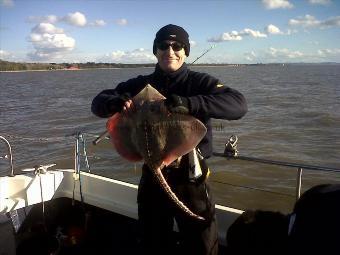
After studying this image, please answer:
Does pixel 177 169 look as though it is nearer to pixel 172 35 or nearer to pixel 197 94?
pixel 197 94

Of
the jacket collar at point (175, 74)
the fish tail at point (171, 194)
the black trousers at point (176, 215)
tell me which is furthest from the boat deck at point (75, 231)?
the jacket collar at point (175, 74)

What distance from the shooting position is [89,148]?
1576 centimetres

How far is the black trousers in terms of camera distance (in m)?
3.50

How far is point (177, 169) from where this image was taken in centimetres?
350

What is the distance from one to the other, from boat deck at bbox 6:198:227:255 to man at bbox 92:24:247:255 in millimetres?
1715

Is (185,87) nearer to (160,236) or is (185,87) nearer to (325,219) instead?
(160,236)

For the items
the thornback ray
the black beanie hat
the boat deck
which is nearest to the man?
the black beanie hat

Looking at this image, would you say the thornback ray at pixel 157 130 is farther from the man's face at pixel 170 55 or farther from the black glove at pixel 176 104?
the man's face at pixel 170 55

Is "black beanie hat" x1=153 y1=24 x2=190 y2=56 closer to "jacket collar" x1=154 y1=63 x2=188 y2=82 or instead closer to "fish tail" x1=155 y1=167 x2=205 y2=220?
"jacket collar" x1=154 y1=63 x2=188 y2=82

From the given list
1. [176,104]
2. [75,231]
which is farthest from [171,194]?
[75,231]

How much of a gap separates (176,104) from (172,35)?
858mm

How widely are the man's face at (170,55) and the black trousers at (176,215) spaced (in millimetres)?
991

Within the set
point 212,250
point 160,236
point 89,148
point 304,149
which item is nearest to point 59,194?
point 160,236

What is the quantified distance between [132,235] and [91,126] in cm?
1622
